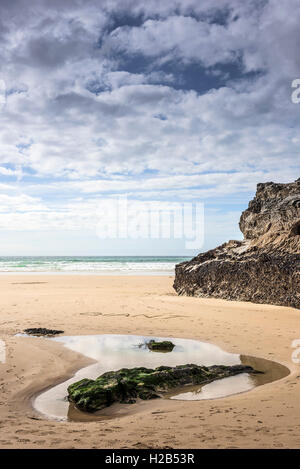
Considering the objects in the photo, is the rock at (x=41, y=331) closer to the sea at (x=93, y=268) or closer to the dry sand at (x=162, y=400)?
the dry sand at (x=162, y=400)

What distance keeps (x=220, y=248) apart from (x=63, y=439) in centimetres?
1253

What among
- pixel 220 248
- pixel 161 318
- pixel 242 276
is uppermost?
pixel 220 248

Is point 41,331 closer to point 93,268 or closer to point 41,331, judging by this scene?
point 41,331

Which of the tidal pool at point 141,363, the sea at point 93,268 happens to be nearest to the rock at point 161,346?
the tidal pool at point 141,363

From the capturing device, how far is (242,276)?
12.5 metres

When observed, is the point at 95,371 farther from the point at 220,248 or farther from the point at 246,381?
the point at 220,248

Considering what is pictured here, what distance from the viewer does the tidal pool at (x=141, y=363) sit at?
4.42m

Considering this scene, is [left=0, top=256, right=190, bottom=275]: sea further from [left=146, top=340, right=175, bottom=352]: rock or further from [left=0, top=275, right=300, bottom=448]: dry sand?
[left=146, top=340, right=175, bottom=352]: rock

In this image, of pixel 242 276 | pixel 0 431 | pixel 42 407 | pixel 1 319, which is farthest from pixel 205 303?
pixel 0 431

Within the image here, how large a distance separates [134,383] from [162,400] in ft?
1.47

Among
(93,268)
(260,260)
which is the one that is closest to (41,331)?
(260,260)

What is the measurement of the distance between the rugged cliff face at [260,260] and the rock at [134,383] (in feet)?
20.1

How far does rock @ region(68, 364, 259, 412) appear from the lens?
14.1 feet

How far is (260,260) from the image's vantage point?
11812 millimetres
